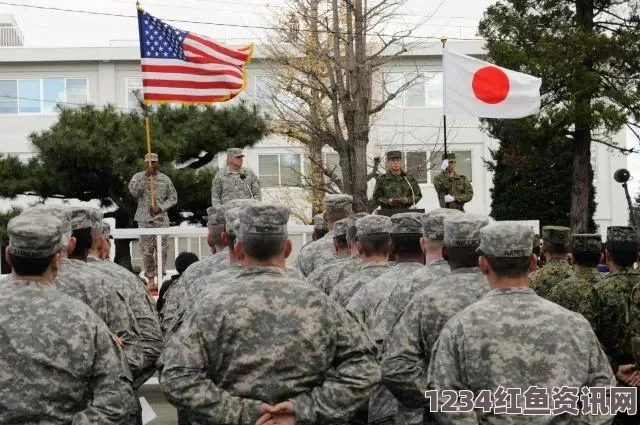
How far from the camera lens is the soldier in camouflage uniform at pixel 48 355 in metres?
4.41

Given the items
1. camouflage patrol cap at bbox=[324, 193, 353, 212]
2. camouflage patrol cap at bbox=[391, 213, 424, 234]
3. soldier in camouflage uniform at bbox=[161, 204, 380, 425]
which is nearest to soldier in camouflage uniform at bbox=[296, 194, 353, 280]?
camouflage patrol cap at bbox=[324, 193, 353, 212]

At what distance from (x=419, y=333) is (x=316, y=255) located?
4503mm

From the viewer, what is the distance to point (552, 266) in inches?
340

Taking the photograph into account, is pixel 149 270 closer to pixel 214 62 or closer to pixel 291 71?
pixel 214 62

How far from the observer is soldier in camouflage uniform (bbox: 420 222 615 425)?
4.36m

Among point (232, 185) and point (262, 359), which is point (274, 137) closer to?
point (232, 185)

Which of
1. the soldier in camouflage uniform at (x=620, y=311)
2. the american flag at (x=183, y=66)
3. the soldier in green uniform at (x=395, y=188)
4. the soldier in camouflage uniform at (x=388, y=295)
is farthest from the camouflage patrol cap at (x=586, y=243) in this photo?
the american flag at (x=183, y=66)

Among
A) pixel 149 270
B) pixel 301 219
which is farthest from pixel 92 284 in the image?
pixel 301 219

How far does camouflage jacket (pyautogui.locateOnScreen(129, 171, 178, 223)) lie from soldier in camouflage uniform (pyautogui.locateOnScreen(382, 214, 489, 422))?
10.4 m

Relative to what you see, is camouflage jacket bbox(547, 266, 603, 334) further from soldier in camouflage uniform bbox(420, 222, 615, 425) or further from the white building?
the white building

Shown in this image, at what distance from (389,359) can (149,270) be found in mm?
10364

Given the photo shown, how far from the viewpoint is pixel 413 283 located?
595 centimetres

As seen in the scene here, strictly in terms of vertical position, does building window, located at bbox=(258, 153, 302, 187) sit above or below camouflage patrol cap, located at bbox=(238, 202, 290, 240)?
above

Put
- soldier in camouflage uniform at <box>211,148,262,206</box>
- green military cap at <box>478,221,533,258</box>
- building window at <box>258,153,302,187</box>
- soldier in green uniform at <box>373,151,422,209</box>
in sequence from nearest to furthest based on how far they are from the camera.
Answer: green military cap at <box>478,221,533,258</box>, soldier in green uniform at <box>373,151,422,209</box>, soldier in camouflage uniform at <box>211,148,262,206</box>, building window at <box>258,153,302,187</box>
